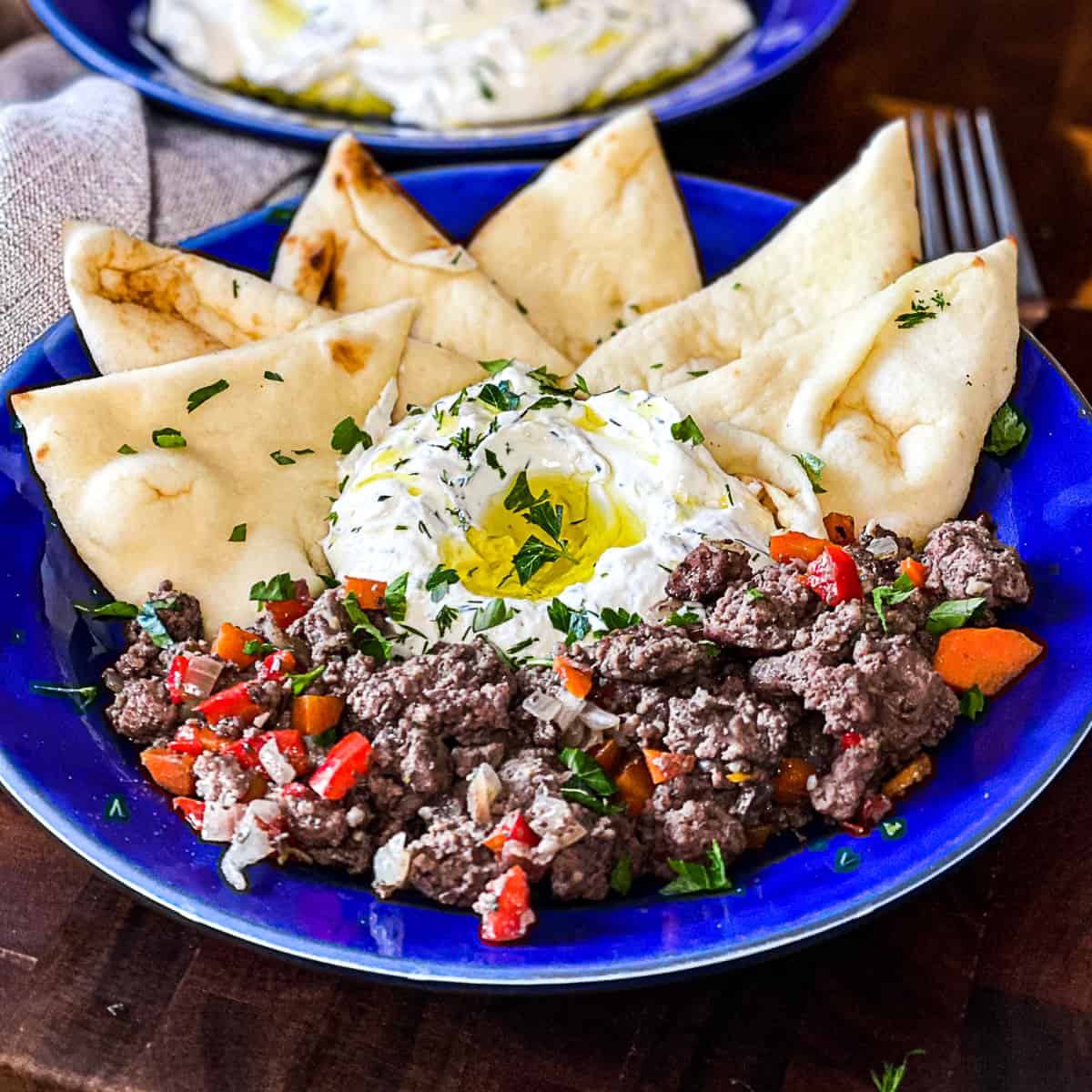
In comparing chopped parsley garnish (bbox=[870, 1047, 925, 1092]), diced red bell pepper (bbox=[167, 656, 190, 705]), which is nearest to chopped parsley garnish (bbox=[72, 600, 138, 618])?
diced red bell pepper (bbox=[167, 656, 190, 705])

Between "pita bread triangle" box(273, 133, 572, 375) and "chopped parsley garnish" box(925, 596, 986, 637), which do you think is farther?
"pita bread triangle" box(273, 133, 572, 375)

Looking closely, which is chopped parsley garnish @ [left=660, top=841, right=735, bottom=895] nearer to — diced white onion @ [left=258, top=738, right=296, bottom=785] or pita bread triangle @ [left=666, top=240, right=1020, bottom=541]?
diced white onion @ [left=258, top=738, right=296, bottom=785]

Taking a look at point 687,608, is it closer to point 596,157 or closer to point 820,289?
point 820,289

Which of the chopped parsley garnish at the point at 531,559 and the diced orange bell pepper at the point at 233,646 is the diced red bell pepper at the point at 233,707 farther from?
the chopped parsley garnish at the point at 531,559

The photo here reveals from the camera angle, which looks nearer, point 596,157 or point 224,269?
point 224,269

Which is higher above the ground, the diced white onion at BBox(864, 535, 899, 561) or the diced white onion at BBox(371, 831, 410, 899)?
the diced white onion at BBox(864, 535, 899, 561)

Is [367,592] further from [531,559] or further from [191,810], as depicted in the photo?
[191,810]

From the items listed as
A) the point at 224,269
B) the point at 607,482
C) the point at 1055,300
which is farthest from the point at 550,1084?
the point at 1055,300

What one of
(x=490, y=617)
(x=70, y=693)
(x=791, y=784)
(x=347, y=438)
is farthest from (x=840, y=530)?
(x=70, y=693)
